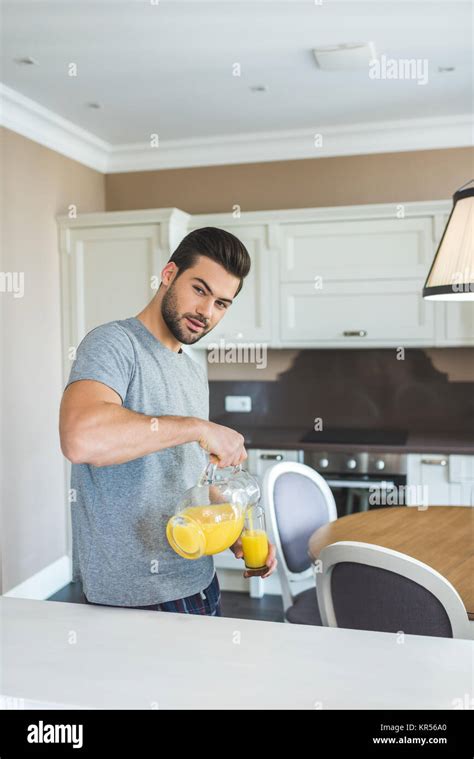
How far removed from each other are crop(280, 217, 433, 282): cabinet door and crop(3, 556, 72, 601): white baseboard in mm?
2051

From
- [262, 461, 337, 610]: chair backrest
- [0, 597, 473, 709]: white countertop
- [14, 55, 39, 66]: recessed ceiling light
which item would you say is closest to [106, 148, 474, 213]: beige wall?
[14, 55, 39, 66]: recessed ceiling light

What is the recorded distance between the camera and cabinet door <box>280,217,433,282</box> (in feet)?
12.1

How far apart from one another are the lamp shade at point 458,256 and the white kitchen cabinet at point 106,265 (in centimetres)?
217

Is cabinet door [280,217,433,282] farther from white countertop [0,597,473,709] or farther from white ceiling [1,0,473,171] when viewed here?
white countertop [0,597,473,709]

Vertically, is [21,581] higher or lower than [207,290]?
lower

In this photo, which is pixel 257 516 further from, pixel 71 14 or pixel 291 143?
pixel 291 143

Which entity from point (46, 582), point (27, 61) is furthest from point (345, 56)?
point (46, 582)

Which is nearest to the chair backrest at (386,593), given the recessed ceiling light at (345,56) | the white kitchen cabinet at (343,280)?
the recessed ceiling light at (345,56)

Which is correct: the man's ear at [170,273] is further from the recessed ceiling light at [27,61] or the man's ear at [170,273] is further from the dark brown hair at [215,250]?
the recessed ceiling light at [27,61]

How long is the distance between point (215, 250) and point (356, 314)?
7.84ft

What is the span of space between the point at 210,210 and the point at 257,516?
3.19 meters
